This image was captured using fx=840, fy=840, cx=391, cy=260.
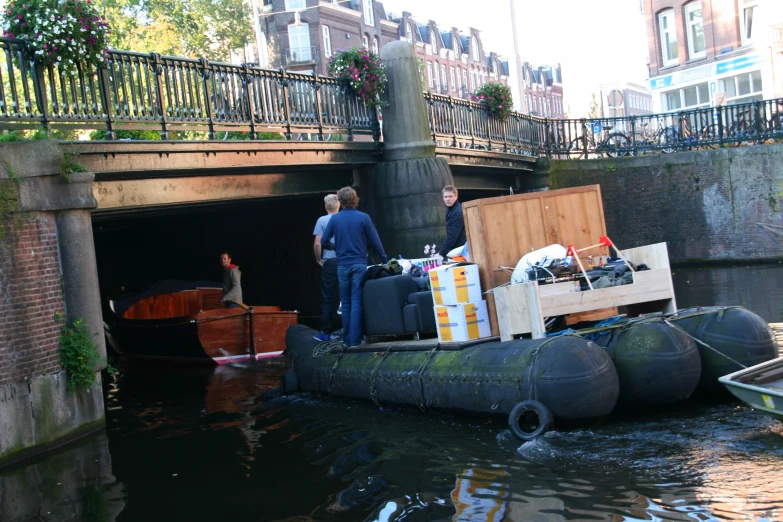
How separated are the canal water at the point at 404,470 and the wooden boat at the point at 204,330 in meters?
4.86

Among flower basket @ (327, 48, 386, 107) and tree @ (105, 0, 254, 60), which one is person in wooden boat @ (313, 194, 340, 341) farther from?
tree @ (105, 0, 254, 60)

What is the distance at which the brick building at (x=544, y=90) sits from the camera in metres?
91.1

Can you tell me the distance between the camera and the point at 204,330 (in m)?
15.4

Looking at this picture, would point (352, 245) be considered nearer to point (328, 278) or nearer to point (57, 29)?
point (328, 278)

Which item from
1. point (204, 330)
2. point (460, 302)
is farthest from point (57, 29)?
point (204, 330)

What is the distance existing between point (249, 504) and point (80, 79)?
667 centimetres

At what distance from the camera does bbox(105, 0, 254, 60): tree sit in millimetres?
41531

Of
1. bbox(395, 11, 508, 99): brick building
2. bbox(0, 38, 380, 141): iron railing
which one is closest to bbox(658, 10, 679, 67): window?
bbox(0, 38, 380, 141): iron railing

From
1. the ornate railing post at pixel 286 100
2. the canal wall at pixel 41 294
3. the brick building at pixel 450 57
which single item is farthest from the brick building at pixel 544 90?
the canal wall at pixel 41 294

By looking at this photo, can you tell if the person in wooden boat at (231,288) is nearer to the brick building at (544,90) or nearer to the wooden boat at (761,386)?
the wooden boat at (761,386)

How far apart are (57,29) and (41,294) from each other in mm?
3381

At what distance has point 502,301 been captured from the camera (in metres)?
8.86

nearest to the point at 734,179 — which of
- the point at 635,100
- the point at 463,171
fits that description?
the point at 463,171

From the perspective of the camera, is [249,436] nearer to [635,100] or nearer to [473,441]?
[473,441]
